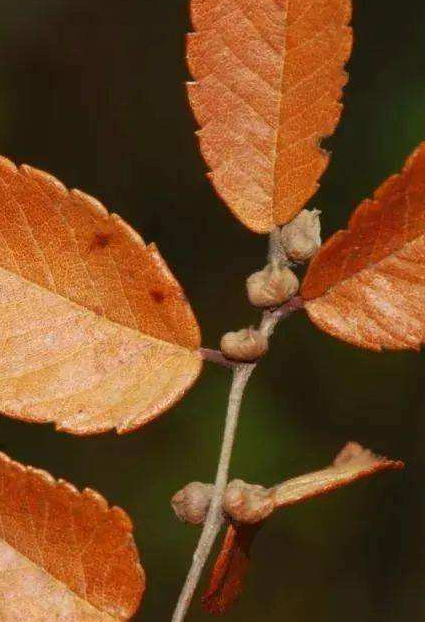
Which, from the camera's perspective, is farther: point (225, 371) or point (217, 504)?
point (225, 371)

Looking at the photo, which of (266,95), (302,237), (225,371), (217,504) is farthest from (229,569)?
(225,371)

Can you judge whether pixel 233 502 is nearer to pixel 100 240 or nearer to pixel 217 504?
pixel 217 504

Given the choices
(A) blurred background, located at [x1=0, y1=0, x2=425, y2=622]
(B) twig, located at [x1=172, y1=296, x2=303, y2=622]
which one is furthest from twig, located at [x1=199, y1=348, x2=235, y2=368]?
(A) blurred background, located at [x1=0, y1=0, x2=425, y2=622]

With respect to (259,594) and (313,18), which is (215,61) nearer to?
(313,18)

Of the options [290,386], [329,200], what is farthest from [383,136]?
[290,386]

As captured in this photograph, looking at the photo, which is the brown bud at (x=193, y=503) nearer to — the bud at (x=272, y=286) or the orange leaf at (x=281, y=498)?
the orange leaf at (x=281, y=498)

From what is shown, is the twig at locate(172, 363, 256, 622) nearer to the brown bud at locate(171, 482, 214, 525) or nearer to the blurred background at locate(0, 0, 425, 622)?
the brown bud at locate(171, 482, 214, 525)
